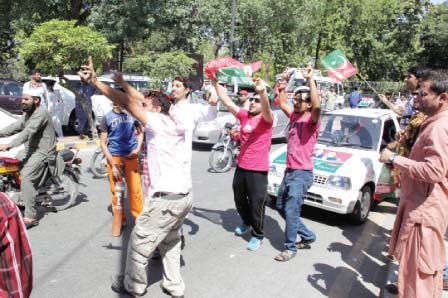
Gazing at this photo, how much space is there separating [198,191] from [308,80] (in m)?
3.83

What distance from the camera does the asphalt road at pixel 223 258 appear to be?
391 centimetres

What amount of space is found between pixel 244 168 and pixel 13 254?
328cm

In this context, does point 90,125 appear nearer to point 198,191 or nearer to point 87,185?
point 87,185

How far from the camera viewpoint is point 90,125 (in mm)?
11562

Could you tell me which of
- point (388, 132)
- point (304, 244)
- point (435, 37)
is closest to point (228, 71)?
point (304, 244)

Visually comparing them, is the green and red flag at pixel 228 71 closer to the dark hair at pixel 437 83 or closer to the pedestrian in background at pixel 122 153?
the pedestrian in background at pixel 122 153

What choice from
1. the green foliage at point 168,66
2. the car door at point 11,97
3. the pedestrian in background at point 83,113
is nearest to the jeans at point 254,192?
the pedestrian in background at point 83,113

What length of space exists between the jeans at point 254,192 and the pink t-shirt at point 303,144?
1.30 feet

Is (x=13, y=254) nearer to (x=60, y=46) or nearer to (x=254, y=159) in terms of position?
(x=254, y=159)

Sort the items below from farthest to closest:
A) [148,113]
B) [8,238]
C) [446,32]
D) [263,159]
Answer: [446,32] → [263,159] → [148,113] → [8,238]

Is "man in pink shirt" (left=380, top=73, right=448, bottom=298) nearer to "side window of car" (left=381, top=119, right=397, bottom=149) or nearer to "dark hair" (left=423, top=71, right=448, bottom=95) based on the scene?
"dark hair" (left=423, top=71, right=448, bottom=95)

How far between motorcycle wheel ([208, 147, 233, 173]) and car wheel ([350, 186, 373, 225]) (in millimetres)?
3674

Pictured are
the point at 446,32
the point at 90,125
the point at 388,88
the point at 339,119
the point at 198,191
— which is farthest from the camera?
the point at 446,32

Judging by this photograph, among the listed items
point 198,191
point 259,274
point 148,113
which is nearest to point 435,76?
point 148,113
